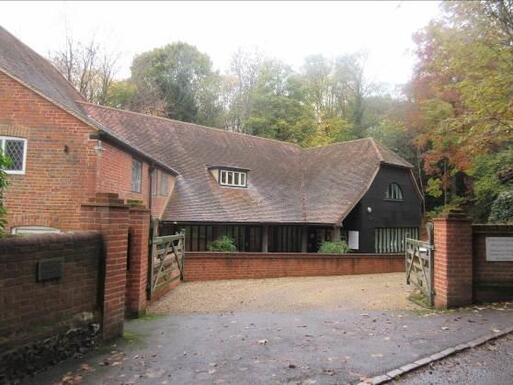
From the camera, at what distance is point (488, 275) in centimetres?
813

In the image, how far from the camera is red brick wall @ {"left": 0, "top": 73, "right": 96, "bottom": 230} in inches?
478

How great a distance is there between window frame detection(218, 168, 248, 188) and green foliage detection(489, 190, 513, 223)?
1162 cm

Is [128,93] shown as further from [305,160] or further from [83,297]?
[83,297]

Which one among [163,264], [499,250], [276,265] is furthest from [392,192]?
[163,264]

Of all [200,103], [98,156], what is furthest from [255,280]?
[200,103]

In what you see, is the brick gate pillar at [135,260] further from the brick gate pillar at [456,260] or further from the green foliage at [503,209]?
the green foliage at [503,209]

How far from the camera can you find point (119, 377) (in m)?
4.69

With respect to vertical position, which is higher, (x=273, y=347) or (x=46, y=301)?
(x=46, y=301)

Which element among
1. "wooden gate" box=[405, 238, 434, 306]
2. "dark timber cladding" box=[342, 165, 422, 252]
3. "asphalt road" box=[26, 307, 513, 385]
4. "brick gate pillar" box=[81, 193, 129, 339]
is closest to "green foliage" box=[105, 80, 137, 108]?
"dark timber cladding" box=[342, 165, 422, 252]

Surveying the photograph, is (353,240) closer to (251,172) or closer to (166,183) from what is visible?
(251,172)

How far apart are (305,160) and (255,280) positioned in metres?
15.3

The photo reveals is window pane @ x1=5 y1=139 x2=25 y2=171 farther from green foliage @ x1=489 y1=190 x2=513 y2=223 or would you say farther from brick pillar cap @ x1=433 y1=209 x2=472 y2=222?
green foliage @ x1=489 y1=190 x2=513 y2=223

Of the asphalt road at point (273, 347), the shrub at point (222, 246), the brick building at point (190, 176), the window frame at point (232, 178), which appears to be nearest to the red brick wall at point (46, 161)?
the brick building at point (190, 176)

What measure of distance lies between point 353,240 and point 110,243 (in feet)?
57.4
